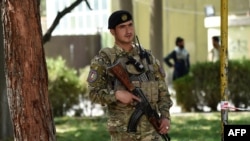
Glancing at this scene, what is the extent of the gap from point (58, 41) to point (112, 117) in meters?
19.8

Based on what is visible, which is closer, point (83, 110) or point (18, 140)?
point (18, 140)

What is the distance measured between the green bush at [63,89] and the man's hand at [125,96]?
27.2ft

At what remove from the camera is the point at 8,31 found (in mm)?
4410

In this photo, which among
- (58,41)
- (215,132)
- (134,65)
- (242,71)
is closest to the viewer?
(134,65)

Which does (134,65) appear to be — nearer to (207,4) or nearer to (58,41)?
(58,41)

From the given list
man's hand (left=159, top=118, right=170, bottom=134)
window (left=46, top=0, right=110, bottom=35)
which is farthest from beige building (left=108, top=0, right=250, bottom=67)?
→ man's hand (left=159, top=118, right=170, bottom=134)

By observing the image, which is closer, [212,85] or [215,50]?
[212,85]

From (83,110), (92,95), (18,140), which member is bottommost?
(83,110)

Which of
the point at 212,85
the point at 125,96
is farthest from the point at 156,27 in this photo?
the point at 125,96

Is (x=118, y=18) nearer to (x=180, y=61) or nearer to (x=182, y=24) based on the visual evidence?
(x=180, y=61)

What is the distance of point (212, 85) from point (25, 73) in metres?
8.58

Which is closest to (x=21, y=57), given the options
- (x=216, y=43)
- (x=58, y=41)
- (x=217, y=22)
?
(x=216, y=43)

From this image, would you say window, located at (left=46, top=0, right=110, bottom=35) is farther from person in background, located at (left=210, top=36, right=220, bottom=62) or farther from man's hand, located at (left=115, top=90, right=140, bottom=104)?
man's hand, located at (left=115, top=90, right=140, bottom=104)

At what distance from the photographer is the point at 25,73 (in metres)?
4.37
